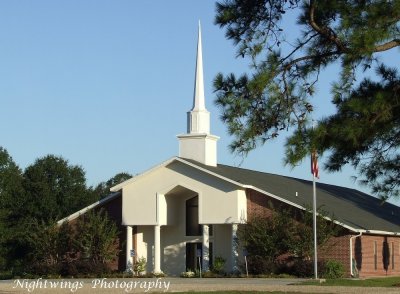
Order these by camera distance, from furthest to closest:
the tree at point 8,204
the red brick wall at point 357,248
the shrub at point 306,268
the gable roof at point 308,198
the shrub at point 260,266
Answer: the tree at point 8,204 < the gable roof at point 308,198 < the red brick wall at point 357,248 < the shrub at point 260,266 < the shrub at point 306,268

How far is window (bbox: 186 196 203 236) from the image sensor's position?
45594 millimetres

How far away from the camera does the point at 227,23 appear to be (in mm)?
14844

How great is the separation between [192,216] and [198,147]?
13.0 ft

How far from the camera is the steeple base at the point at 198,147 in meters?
45.6

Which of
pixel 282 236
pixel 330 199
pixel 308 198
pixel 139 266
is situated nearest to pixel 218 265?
pixel 282 236

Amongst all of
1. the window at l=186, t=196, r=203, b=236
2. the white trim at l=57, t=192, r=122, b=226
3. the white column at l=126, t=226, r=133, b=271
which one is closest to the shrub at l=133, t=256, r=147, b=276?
the white column at l=126, t=226, r=133, b=271

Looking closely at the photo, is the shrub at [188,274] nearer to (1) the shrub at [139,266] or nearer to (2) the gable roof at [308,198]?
(1) the shrub at [139,266]

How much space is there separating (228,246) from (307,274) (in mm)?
6242

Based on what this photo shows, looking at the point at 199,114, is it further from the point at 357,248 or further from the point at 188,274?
the point at 357,248

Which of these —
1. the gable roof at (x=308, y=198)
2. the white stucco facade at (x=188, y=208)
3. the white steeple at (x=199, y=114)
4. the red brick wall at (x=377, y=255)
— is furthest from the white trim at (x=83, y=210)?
the red brick wall at (x=377, y=255)

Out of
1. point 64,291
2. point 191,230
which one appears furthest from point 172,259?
point 64,291

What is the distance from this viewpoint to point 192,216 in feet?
151

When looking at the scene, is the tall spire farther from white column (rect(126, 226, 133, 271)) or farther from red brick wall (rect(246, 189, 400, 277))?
white column (rect(126, 226, 133, 271))

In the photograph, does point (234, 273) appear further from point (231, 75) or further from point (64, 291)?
point (231, 75)
